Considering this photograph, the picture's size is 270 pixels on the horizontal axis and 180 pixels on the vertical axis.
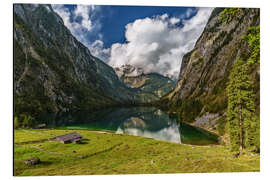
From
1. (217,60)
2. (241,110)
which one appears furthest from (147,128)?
Answer: (217,60)

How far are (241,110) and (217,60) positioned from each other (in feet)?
148

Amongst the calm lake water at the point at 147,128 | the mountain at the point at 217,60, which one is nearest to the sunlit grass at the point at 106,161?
the mountain at the point at 217,60

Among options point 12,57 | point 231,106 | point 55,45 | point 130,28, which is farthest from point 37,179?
point 55,45

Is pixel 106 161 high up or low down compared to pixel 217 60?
down

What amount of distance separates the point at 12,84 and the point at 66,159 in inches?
253

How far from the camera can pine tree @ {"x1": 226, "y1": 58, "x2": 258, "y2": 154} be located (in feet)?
37.8

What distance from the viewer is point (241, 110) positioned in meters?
11.9

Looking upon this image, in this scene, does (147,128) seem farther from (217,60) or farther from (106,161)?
(217,60)

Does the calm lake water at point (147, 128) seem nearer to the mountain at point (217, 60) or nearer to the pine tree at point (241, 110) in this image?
the mountain at point (217, 60)

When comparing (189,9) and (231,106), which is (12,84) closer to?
(189,9)

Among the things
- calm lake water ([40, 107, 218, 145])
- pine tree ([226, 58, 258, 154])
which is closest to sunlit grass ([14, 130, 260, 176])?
pine tree ([226, 58, 258, 154])

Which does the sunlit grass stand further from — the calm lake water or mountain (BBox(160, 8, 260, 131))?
the calm lake water
